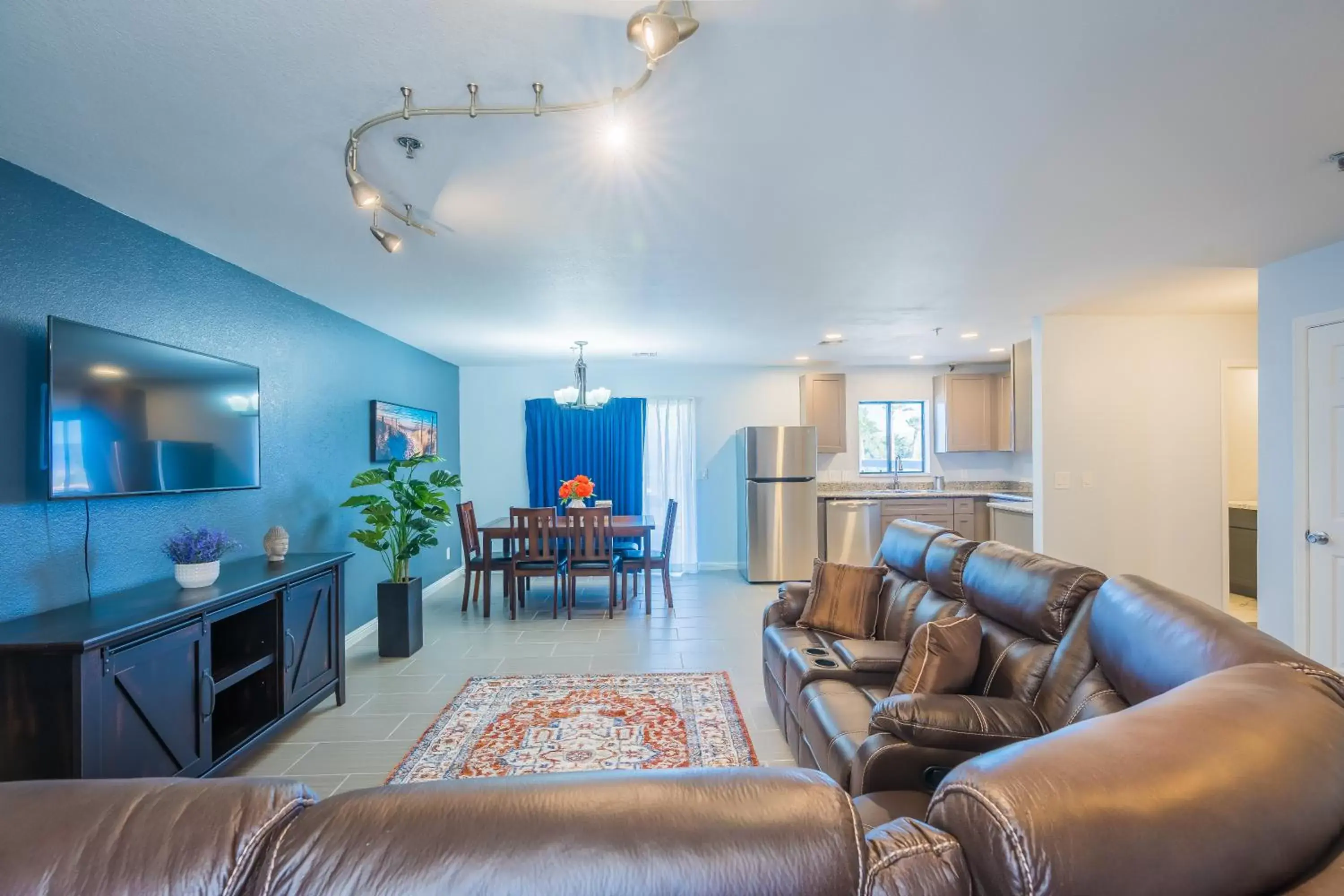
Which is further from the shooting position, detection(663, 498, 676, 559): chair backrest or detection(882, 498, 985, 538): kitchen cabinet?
detection(882, 498, 985, 538): kitchen cabinet

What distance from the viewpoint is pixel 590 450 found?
22.3ft

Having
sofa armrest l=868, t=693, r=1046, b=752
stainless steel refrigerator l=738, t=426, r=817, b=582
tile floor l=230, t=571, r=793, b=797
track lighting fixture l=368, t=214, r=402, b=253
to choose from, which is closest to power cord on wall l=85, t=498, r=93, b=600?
tile floor l=230, t=571, r=793, b=797

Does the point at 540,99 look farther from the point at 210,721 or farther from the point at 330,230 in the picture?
the point at 210,721

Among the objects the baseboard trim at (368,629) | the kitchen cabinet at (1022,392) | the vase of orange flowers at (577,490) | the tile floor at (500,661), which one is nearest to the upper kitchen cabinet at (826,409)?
the kitchen cabinet at (1022,392)

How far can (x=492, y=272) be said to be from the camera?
328 cm

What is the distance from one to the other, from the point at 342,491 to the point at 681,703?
9.18 feet

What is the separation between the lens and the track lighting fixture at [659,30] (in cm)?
128

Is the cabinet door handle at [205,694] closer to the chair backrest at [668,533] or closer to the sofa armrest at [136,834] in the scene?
the sofa armrest at [136,834]

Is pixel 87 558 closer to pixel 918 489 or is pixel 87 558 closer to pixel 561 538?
pixel 561 538

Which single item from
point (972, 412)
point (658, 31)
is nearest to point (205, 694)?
point (658, 31)

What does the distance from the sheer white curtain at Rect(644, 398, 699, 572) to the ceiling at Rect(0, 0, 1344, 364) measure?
3.49 meters

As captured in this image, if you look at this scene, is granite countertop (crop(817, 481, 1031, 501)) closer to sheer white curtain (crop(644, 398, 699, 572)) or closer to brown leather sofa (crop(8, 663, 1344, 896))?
sheer white curtain (crop(644, 398, 699, 572))

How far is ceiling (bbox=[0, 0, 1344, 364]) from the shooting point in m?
1.42

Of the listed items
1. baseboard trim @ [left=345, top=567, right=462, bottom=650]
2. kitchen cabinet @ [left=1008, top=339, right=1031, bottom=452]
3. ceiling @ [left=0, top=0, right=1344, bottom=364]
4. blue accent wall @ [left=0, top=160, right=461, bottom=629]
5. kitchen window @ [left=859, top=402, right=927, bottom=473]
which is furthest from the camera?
kitchen window @ [left=859, top=402, right=927, bottom=473]
